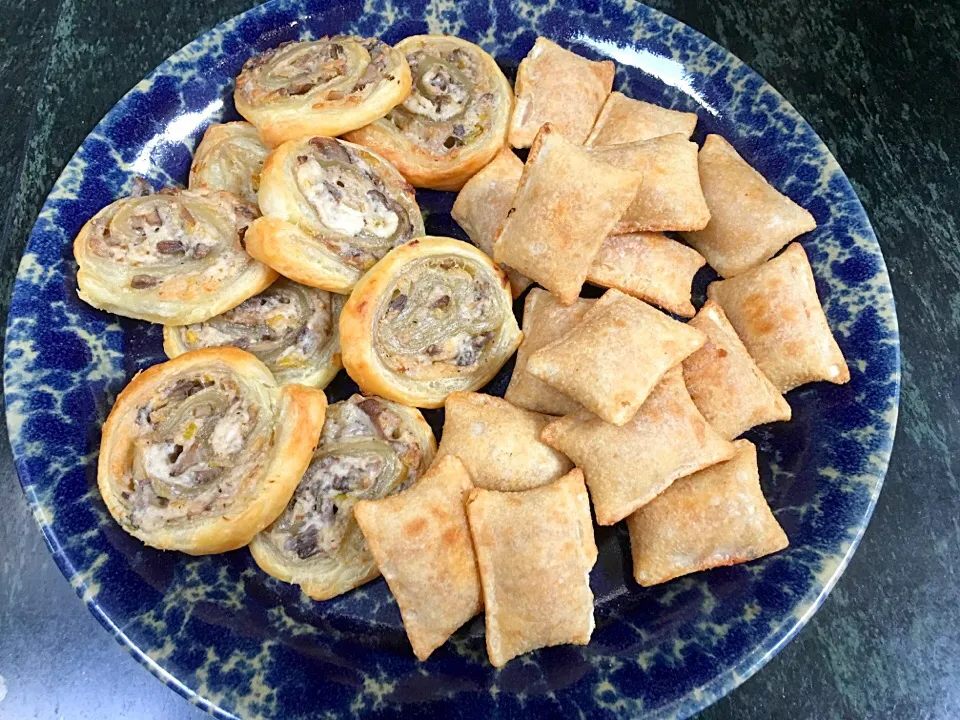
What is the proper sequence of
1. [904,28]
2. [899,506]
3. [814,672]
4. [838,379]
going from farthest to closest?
1. [904,28]
2. [899,506]
3. [814,672]
4. [838,379]

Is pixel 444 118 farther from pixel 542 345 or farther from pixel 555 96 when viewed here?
pixel 542 345

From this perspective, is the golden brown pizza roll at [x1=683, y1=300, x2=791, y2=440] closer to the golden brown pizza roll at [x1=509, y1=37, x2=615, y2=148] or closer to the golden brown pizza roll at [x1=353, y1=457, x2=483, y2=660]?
the golden brown pizza roll at [x1=353, y1=457, x2=483, y2=660]

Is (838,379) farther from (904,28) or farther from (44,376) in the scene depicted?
(44,376)

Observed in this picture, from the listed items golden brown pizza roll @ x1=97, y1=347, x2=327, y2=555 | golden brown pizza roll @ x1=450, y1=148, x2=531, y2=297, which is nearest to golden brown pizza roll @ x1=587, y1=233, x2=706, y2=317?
golden brown pizza roll @ x1=450, y1=148, x2=531, y2=297

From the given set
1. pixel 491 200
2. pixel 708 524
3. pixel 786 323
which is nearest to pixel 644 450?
pixel 708 524

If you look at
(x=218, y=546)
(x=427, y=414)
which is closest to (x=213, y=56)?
(x=427, y=414)

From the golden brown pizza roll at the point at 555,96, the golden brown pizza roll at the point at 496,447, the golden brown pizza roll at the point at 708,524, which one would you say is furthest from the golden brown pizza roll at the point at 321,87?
the golden brown pizza roll at the point at 708,524
